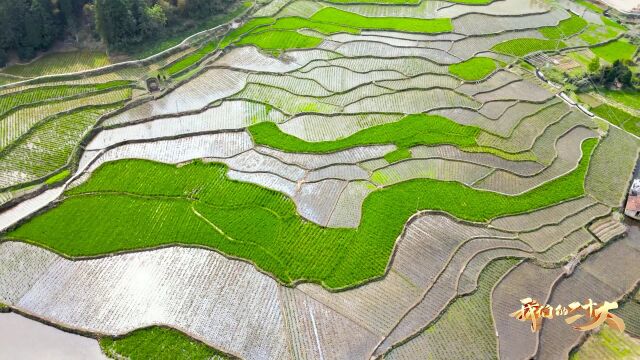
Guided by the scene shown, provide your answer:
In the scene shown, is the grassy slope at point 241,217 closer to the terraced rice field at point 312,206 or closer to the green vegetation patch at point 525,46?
the terraced rice field at point 312,206

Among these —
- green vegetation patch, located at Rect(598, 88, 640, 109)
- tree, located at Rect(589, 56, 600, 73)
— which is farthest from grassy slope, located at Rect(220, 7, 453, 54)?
green vegetation patch, located at Rect(598, 88, 640, 109)

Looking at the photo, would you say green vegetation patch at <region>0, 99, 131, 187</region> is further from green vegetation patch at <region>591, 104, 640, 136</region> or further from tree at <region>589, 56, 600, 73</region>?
tree at <region>589, 56, 600, 73</region>

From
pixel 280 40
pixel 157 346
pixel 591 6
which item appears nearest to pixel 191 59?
pixel 280 40

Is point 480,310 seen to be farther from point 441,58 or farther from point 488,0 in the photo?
point 488,0

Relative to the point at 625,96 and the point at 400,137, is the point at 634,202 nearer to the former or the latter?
the point at 400,137

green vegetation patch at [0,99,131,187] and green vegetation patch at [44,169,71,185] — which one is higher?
green vegetation patch at [0,99,131,187]

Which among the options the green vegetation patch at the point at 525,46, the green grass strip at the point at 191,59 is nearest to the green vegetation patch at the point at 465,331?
the green vegetation patch at the point at 525,46

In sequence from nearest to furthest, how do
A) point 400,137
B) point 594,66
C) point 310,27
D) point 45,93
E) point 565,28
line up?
1. point 400,137
2. point 45,93
3. point 594,66
4. point 310,27
5. point 565,28
